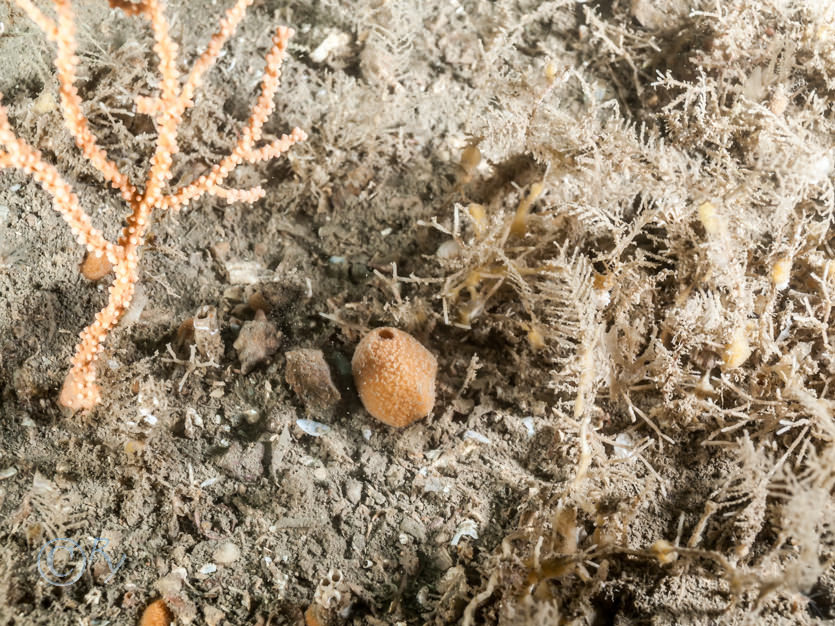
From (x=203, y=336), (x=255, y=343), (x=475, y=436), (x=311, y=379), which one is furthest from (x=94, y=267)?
(x=475, y=436)

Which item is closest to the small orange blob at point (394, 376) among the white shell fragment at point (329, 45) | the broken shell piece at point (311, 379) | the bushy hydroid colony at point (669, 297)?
the broken shell piece at point (311, 379)

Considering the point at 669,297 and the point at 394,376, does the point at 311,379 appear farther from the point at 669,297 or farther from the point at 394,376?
the point at 669,297

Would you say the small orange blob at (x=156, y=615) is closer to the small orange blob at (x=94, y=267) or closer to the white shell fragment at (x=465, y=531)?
the white shell fragment at (x=465, y=531)

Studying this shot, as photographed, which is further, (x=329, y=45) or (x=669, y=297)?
(x=329, y=45)

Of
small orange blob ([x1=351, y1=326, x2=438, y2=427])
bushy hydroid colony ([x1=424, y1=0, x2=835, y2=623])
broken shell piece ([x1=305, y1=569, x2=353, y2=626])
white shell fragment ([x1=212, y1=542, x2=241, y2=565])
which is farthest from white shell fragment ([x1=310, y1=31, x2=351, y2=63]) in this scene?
broken shell piece ([x1=305, y1=569, x2=353, y2=626])

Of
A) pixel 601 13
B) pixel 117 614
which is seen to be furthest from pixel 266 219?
pixel 601 13

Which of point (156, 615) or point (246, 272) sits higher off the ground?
point (246, 272)

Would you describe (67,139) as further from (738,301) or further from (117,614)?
(738,301)
